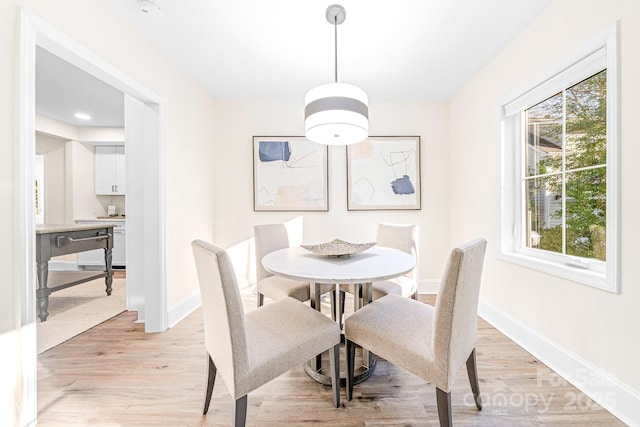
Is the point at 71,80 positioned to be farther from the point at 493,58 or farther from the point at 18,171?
the point at 493,58

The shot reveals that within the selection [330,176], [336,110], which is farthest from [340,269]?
[330,176]

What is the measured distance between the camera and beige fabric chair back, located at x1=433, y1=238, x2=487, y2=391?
43.6 inches

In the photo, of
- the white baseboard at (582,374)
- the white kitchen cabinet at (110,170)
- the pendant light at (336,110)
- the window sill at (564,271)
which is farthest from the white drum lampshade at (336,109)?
the white kitchen cabinet at (110,170)

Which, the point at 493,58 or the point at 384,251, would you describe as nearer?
the point at 384,251

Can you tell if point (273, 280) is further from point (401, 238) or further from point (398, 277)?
point (401, 238)

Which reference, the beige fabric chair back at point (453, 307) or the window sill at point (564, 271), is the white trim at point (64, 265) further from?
the window sill at point (564, 271)

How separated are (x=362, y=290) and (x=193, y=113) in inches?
94.6

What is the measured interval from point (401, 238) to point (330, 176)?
1.22 metres

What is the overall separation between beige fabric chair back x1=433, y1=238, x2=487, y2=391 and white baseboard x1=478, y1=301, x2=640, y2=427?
935mm

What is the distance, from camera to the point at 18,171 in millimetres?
1285

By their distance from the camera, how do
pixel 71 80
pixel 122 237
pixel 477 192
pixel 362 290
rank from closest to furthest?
1. pixel 362 290
2. pixel 477 192
3. pixel 71 80
4. pixel 122 237

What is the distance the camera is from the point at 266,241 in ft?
8.05

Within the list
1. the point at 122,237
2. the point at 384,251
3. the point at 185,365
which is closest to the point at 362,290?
the point at 384,251

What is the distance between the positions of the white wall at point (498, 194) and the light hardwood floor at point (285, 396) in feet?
0.98
